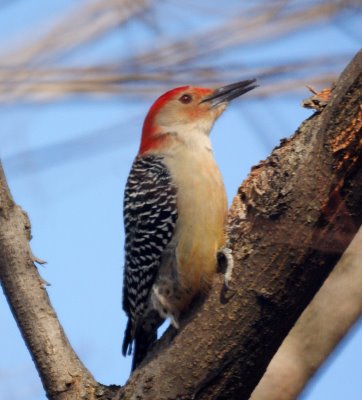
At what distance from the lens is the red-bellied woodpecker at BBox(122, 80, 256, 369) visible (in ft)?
11.7

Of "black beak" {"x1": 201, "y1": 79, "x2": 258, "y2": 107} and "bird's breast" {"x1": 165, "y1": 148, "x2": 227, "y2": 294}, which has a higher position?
"black beak" {"x1": 201, "y1": 79, "x2": 258, "y2": 107}

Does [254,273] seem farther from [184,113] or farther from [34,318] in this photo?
[184,113]

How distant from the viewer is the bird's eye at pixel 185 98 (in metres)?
4.65

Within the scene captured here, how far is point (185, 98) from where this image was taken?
4652 millimetres

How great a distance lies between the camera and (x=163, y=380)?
271 cm

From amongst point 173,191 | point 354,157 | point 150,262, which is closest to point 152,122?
point 173,191

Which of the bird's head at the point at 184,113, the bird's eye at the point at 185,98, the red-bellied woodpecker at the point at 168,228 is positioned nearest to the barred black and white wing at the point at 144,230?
the red-bellied woodpecker at the point at 168,228

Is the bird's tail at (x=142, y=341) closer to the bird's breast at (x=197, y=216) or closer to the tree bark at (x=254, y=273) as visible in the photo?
the bird's breast at (x=197, y=216)

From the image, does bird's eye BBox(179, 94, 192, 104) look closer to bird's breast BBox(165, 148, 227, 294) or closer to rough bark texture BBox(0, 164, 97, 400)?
bird's breast BBox(165, 148, 227, 294)

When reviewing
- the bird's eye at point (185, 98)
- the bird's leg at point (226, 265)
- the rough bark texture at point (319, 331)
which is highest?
the bird's eye at point (185, 98)

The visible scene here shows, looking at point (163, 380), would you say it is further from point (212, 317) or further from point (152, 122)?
point (152, 122)

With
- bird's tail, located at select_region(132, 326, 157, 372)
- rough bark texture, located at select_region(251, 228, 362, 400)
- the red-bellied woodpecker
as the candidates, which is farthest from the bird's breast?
rough bark texture, located at select_region(251, 228, 362, 400)

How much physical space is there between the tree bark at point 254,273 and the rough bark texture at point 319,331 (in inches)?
10.1

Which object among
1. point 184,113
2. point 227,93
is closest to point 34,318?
point 184,113
